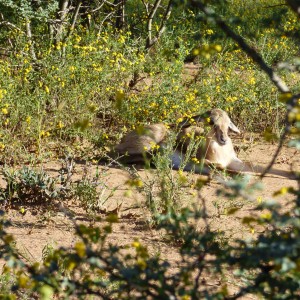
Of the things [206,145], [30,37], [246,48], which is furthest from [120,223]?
[30,37]

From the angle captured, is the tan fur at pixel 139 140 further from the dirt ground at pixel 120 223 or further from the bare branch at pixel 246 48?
the bare branch at pixel 246 48

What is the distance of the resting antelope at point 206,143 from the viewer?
7.57 metres

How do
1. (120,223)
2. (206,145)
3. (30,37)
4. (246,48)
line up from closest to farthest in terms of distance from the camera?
(246,48), (120,223), (206,145), (30,37)

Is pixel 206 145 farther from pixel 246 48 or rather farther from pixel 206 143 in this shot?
pixel 246 48

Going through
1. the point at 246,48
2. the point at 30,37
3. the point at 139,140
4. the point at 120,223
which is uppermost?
the point at 246,48

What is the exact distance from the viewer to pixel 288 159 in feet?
26.1

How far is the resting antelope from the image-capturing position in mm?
7574

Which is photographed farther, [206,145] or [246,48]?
[206,145]

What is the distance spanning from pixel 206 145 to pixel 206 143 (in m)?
0.02

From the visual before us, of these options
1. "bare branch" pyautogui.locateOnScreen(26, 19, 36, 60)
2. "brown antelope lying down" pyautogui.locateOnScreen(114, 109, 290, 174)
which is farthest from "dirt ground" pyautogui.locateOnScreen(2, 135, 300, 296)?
"bare branch" pyautogui.locateOnScreen(26, 19, 36, 60)

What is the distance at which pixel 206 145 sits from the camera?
792cm

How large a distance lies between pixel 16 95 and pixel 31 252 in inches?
115

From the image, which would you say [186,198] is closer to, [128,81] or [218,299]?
[128,81]

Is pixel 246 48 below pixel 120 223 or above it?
above
